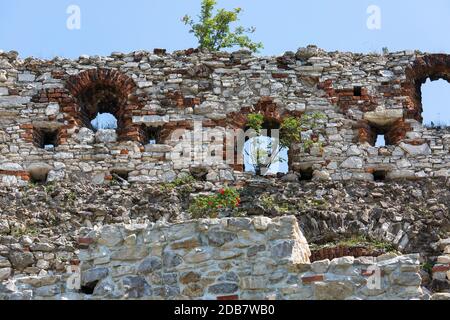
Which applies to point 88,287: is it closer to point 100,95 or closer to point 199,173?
point 199,173

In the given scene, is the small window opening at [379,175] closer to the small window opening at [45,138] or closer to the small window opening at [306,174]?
the small window opening at [306,174]

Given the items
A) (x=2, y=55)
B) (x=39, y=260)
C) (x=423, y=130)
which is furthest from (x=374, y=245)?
(x=2, y=55)

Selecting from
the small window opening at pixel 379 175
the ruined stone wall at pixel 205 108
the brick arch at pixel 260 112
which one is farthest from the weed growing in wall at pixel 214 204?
the small window opening at pixel 379 175

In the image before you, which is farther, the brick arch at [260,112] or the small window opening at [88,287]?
the brick arch at [260,112]

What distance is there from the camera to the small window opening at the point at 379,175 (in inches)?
827

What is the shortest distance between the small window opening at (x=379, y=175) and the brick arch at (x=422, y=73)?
1.47 m

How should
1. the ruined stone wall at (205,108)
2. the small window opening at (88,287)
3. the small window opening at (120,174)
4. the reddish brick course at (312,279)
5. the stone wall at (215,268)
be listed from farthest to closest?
the ruined stone wall at (205,108)
the small window opening at (120,174)
the small window opening at (88,287)
the reddish brick course at (312,279)
the stone wall at (215,268)

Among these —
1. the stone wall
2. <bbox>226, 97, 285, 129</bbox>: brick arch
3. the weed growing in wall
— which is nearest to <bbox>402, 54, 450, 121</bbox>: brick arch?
<bbox>226, 97, 285, 129</bbox>: brick arch

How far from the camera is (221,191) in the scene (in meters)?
20.2

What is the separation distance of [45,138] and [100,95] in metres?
1.20

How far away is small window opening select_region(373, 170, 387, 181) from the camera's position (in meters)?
21.0

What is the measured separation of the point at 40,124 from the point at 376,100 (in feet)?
17.1

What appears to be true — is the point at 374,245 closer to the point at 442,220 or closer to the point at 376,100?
the point at 442,220

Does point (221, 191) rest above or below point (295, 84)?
below
